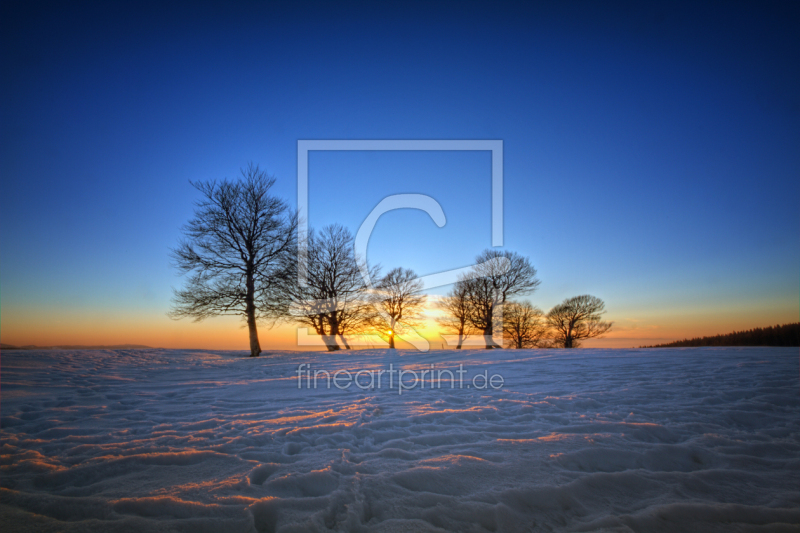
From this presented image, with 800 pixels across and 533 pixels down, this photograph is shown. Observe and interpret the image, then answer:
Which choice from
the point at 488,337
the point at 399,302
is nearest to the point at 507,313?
the point at 488,337

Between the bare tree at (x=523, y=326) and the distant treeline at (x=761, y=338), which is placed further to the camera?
the bare tree at (x=523, y=326)

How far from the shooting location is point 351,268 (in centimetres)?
2183

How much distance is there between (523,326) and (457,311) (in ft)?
24.1

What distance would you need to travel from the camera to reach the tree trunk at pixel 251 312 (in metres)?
15.8

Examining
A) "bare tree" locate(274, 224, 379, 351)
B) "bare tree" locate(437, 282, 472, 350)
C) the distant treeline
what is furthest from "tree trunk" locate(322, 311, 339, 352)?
the distant treeline

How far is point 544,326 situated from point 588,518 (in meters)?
31.4

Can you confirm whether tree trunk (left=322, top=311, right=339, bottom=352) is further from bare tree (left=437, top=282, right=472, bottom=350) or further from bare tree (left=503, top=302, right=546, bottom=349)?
bare tree (left=503, top=302, right=546, bottom=349)

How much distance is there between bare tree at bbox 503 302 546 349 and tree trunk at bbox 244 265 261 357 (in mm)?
20028

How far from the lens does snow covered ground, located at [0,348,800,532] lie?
2143 millimetres

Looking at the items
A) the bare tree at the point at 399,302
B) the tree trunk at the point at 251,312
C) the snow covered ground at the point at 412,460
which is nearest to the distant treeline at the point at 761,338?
the snow covered ground at the point at 412,460

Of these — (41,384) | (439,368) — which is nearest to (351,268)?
(439,368)

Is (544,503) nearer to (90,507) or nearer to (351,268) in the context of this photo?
(90,507)

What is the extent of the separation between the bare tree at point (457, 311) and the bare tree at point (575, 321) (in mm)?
9971

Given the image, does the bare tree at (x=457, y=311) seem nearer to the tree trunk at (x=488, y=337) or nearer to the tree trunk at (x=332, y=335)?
the tree trunk at (x=488, y=337)
